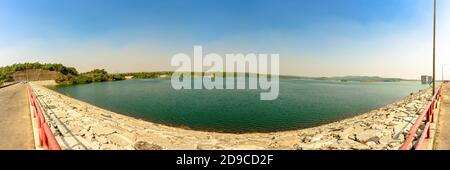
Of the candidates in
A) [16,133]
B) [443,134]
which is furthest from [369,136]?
[16,133]

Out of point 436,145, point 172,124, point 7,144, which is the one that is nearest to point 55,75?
point 172,124

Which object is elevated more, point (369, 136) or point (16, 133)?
point (16, 133)

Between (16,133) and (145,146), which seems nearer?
(16,133)

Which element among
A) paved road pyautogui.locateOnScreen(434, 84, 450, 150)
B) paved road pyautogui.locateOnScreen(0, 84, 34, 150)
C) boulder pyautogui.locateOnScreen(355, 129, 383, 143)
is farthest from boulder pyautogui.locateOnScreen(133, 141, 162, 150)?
paved road pyautogui.locateOnScreen(434, 84, 450, 150)

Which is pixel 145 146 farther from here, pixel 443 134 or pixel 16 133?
pixel 443 134

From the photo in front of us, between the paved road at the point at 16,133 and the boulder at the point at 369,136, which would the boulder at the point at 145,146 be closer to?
the paved road at the point at 16,133

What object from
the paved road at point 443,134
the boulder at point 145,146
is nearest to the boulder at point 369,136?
the paved road at point 443,134

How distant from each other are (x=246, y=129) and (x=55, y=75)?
4019 inches

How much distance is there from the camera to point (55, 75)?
97.8 m

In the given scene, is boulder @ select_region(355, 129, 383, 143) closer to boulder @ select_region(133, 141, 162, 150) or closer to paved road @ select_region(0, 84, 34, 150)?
boulder @ select_region(133, 141, 162, 150)

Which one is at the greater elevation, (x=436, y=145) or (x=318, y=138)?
(x=436, y=145)
